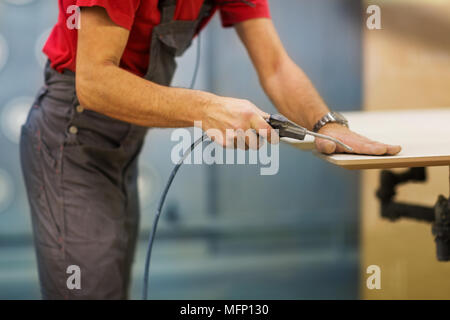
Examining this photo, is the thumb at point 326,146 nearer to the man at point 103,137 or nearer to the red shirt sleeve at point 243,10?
the man at point 103,137

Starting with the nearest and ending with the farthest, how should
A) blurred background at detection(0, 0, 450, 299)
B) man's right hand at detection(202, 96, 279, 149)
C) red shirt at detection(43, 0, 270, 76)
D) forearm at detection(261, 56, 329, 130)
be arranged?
man's right hand at detection(202, 96, 279, 149)
red shirt at detection(43, 0, 270, 76)
forearm at detection(261, 56, 329, 130)
blurred background at detection(0, 0, 450, 299)

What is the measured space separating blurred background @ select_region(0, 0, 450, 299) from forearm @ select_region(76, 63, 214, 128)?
3.67 ft

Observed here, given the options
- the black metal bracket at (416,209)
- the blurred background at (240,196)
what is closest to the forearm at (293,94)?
the black metal bracket at (416,209)

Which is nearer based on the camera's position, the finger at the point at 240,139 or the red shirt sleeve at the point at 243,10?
the finger at the point at 240,139

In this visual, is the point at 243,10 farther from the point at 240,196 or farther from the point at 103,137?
the point at 240,196

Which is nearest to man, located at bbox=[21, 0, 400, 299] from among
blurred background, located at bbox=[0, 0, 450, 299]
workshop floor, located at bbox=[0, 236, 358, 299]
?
blurred background, located at bbox=[0, 0, 450, 299]

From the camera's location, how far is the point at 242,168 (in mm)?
2408

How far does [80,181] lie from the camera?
1181 millimetres

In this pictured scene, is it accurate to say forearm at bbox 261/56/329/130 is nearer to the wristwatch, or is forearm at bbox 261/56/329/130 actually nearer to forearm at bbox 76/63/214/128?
the wristwatch

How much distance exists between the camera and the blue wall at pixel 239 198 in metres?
2.25

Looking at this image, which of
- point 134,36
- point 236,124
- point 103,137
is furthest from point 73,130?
point 236,124

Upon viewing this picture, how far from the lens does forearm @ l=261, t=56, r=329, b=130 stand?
1.21m

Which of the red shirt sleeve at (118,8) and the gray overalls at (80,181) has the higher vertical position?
the red shirt sleeve at (118,8)

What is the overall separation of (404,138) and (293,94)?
0.26 m
